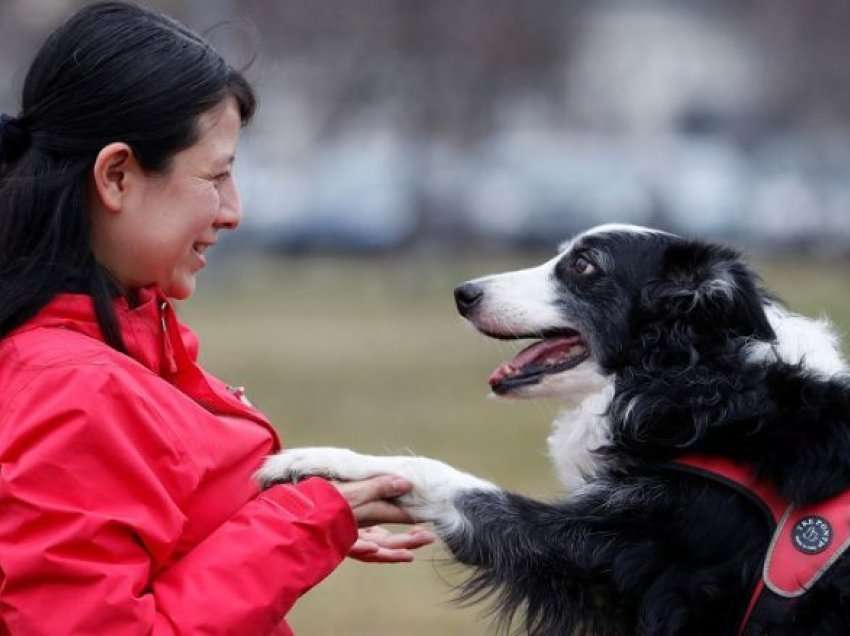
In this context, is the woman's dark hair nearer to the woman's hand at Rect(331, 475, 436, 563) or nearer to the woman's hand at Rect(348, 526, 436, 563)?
the woman's hand at Rect(331, 475, 436, 563)

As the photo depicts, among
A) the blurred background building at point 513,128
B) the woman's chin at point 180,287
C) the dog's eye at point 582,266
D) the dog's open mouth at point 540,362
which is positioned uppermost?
the woman's chin at point 180,287

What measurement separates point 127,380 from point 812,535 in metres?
1.56

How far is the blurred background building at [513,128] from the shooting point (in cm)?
3300

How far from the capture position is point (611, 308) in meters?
4.54

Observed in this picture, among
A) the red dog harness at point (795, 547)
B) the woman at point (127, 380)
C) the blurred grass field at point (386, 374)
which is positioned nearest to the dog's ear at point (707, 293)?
the blurred grass field at point (386, 374)

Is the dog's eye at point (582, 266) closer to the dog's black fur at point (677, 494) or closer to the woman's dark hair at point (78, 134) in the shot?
the dog's black fur at point (677, 494)

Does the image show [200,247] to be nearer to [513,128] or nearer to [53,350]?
[53,350]

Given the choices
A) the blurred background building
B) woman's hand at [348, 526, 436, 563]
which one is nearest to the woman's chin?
woman's hand at [348, 526, 436, 563]

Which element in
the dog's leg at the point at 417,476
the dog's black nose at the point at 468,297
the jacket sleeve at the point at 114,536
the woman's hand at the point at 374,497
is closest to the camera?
the jacket sleeve at the point at 114,536

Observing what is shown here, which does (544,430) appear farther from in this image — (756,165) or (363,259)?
(756,165)

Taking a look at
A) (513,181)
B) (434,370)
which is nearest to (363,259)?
(513,181)

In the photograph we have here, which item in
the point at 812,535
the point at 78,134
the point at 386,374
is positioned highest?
the point at 78,134

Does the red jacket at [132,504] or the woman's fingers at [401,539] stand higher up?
the red jacket at [132,504]

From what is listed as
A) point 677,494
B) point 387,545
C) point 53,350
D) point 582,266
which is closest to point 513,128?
point 582,266
